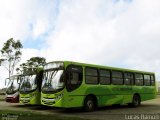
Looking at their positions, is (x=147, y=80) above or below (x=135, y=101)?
above

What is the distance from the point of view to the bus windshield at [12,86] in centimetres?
2292

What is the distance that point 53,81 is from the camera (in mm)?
17469

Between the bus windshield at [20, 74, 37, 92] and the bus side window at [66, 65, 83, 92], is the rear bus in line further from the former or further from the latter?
the bus side window at [66, 65, 83, 92]

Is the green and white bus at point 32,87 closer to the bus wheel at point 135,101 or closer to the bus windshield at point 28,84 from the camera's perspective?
the bus windshield at point 28,84

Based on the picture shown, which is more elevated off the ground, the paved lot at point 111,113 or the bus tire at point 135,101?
the bus tire at point 135,101

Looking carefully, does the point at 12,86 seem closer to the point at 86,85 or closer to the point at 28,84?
the point at 28,84

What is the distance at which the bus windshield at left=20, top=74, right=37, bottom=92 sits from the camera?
68.0ft

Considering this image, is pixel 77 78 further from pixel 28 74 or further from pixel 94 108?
pixel 28 74

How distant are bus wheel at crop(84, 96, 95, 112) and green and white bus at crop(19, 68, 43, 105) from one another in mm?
3590

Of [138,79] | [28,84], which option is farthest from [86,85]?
[138,79]

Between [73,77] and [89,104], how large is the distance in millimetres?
2282

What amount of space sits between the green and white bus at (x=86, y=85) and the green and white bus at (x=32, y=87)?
2.14 metres

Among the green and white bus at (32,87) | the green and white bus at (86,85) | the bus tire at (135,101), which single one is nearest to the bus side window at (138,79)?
the green and white bus at (86,85)

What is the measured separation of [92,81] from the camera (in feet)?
62.2
